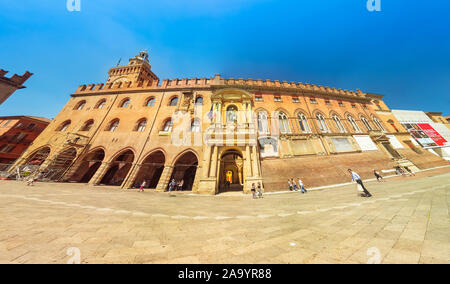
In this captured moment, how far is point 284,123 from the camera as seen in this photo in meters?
15.7

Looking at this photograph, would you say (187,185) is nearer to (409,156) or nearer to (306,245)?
(306,245)

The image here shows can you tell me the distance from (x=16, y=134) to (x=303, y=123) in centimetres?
4548

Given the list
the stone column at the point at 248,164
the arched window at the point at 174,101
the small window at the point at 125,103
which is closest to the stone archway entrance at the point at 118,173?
the small window at the point at 125,103

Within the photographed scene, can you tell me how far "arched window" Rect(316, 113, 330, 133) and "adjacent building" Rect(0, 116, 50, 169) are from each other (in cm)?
4510

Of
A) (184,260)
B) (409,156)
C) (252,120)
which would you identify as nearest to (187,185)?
(252,120)

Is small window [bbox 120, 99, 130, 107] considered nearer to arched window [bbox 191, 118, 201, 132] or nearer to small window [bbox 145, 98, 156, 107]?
small window [bbox 145, 98, 156, 107]

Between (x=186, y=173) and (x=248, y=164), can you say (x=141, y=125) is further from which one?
(x=248, y=164)

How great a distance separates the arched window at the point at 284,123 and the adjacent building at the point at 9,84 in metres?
34.6

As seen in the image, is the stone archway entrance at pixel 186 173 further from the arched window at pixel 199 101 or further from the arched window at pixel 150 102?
the arched window at pixel 150 102

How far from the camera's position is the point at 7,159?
2088cm

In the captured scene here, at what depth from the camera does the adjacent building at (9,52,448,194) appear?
40.6 feet

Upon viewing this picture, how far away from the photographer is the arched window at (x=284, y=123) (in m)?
15.1

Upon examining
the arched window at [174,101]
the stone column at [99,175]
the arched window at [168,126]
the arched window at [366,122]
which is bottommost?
the stone column at [99,175]

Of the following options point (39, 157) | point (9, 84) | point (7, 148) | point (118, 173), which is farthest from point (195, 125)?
point (7, 148)
